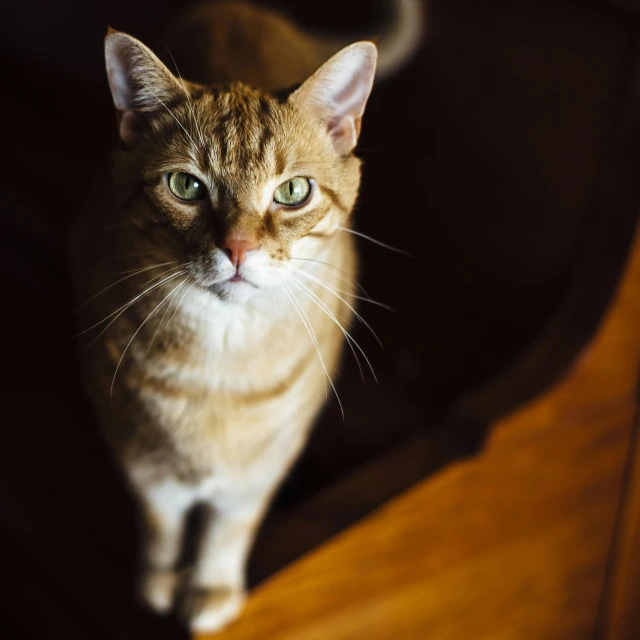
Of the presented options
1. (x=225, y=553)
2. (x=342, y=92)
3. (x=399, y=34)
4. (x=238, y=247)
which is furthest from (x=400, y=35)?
(x=225, y=553)

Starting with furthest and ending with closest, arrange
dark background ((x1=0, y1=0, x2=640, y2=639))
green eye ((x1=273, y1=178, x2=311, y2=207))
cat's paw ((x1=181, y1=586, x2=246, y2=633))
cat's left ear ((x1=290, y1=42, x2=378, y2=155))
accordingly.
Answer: dark background ((x1=0, y1=0, x2=640, y2=639)) < cat's paw ((x1=181, y1=586, x2=246, y2=633)) < green eye ((x1=273, y1=178, x2=311, y2=207)) < cat's left ear ((x1=290, y1=42, x2=378, y2=155))

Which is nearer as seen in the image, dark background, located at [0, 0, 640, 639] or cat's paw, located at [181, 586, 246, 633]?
cat's paw, located at [181, 586, 246, 633]

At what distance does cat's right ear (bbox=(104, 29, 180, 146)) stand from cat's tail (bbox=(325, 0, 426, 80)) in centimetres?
48

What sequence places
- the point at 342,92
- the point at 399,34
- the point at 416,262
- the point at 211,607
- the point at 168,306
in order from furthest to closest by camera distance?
the point at 416,262 < the point at 399,34 < the point at 211,607 < the point at 168,306 < the point at 342,92

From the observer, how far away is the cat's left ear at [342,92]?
61 cm

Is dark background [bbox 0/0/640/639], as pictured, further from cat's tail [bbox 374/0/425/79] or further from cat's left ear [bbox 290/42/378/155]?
cat's left ear [bbox 290/42/378/155]

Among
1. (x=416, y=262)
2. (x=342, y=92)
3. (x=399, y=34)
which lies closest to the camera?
(x=342, y=92)

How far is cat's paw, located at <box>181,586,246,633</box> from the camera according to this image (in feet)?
Result: 2.98

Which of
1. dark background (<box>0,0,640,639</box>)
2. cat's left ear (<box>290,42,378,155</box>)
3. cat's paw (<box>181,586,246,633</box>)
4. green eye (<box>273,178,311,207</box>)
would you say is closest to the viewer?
cat's left ear (<box>290,42,378,155</box>)

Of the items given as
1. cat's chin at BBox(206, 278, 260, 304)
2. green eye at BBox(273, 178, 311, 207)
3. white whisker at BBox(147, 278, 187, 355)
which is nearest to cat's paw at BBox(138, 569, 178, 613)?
white whisker at BBox(147, 278, 187, 355)

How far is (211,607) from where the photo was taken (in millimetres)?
944

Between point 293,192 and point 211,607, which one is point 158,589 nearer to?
point 211,607

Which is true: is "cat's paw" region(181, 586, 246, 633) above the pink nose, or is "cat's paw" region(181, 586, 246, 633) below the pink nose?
below

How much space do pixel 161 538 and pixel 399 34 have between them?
0.81 meters
